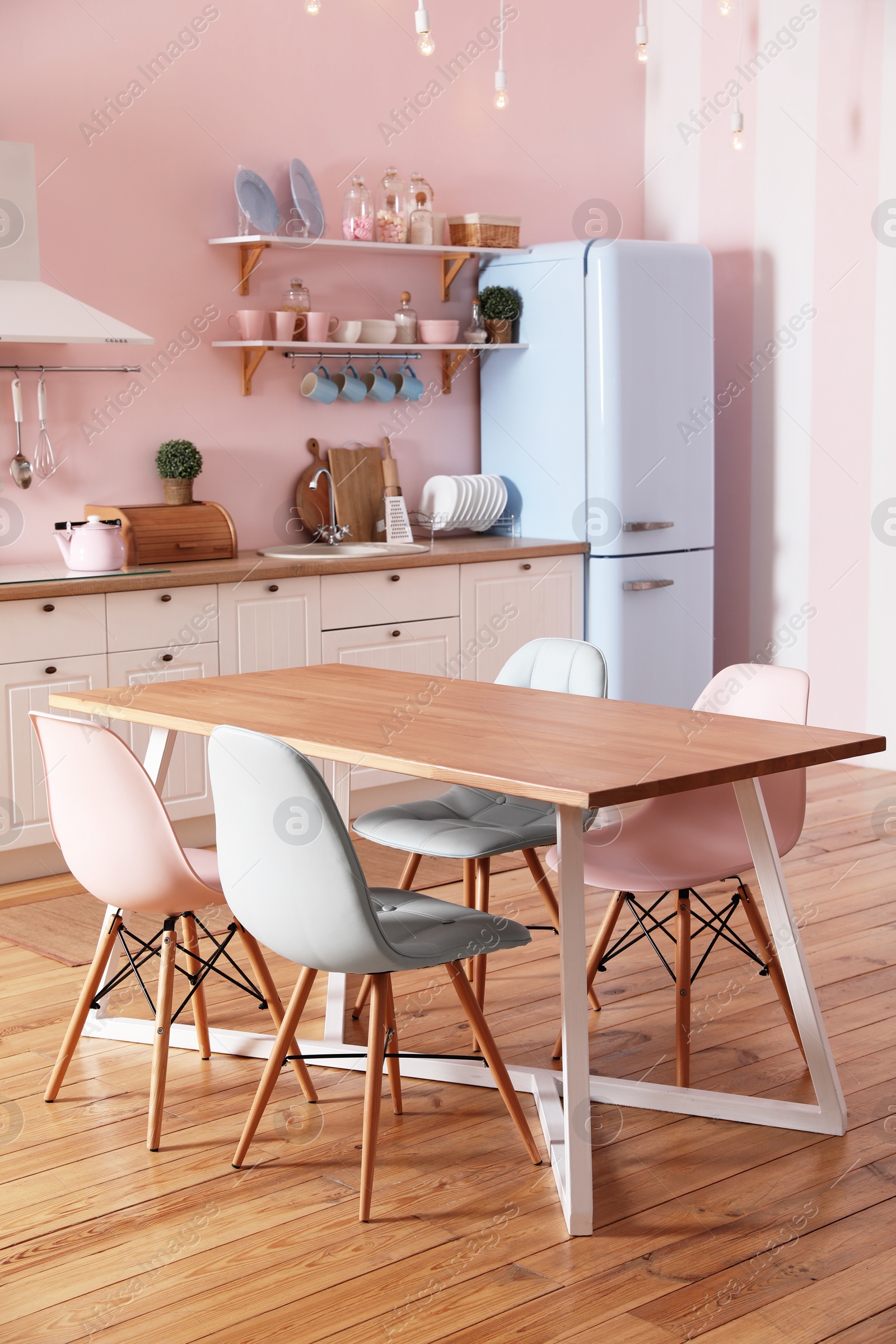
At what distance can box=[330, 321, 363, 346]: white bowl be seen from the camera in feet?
16.3

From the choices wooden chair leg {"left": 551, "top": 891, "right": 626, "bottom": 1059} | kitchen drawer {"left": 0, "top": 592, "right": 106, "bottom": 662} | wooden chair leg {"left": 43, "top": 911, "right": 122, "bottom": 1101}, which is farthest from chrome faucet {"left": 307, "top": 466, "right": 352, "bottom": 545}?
wooden chair leg {"left": 43, "top": 911, "right": 122, "bottom": 1101}

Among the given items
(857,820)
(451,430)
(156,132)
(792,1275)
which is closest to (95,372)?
(156,132)

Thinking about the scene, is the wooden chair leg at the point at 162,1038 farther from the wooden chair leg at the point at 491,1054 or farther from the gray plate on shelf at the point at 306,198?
the gray plate on shelf at the point at 306,198

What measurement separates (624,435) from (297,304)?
124 cm

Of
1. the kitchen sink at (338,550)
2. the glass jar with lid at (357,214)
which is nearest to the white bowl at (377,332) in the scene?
the glass jar with lid at (357,214)

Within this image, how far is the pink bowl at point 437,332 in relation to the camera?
530cm

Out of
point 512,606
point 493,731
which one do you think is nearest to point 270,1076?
point 493,731

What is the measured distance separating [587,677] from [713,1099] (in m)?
0.99

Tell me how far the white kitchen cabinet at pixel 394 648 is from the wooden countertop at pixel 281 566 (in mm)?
197

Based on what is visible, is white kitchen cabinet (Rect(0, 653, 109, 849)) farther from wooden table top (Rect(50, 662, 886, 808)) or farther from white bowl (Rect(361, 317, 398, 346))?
white bowl (Rect(361, 317, 398, 346))

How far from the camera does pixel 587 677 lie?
321 centimetres

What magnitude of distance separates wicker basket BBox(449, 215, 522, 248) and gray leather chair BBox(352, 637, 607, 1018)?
7.91ft

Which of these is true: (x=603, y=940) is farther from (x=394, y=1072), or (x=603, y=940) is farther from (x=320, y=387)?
(x=320, y=387)

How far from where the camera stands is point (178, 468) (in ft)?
15.2
